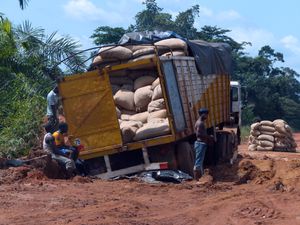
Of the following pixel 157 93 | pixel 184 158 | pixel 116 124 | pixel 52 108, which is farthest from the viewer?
pixel 52 108

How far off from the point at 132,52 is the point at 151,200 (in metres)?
4.20

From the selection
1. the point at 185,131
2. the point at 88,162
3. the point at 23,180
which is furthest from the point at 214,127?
the point at 23,180

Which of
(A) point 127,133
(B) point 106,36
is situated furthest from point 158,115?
(B) point 106,36

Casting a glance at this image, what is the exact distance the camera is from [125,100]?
41.5ft

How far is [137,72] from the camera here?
12867 mm

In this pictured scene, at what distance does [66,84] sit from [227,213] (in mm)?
4734

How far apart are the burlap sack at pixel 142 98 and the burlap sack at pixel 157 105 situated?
27 centimetres

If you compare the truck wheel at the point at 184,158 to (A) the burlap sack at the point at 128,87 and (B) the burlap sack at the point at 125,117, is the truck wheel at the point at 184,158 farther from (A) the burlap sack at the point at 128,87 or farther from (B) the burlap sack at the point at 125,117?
(A) the burlap sack at the point at 128,87

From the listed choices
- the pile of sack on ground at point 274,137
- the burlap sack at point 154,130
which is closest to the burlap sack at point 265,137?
the pile of sack on ground at point 274,137

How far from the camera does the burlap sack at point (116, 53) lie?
12.9 meters

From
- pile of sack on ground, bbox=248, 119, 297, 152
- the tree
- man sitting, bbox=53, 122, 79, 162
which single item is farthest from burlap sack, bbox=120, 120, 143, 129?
the tree

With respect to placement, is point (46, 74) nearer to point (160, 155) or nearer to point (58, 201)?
point (160, 155)

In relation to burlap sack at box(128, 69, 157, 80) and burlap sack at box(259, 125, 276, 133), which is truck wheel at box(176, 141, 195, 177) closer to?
burlap sack at box(128, 69, 157, 80)

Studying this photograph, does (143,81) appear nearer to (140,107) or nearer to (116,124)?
(140,107)
